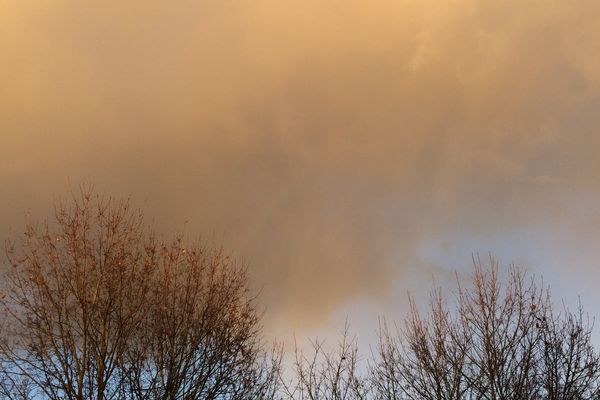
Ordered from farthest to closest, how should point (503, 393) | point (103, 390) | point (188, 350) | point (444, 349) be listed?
point (444, 349) < point (503, 393) < point (188, 350) < point (103, 390)

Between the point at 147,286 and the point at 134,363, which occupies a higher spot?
the point at 147,286

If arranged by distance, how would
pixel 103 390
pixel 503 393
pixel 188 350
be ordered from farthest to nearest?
pixel 503 393 < pixel 188 350 < pixel 103 390

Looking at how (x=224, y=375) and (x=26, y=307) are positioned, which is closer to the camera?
(x=26, y=307)

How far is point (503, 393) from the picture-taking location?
1625 cm

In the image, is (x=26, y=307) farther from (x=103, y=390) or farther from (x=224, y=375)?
(x=224, y=375)

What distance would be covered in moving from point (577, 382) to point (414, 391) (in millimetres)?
4624

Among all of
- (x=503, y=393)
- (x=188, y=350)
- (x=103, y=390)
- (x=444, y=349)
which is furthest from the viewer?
(x=444, y=349)

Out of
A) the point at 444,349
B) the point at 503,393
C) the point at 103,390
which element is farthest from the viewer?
the point at 444,349

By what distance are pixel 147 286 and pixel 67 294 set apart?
1.69m

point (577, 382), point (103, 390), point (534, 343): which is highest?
point (534, 343)

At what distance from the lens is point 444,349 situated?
18.0m

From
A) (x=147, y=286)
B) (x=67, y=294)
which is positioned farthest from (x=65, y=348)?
(x=147, y=286)

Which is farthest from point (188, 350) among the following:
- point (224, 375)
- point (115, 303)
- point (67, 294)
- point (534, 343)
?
point (534, 343)

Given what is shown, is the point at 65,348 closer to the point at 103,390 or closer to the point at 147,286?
the point at 103,390
